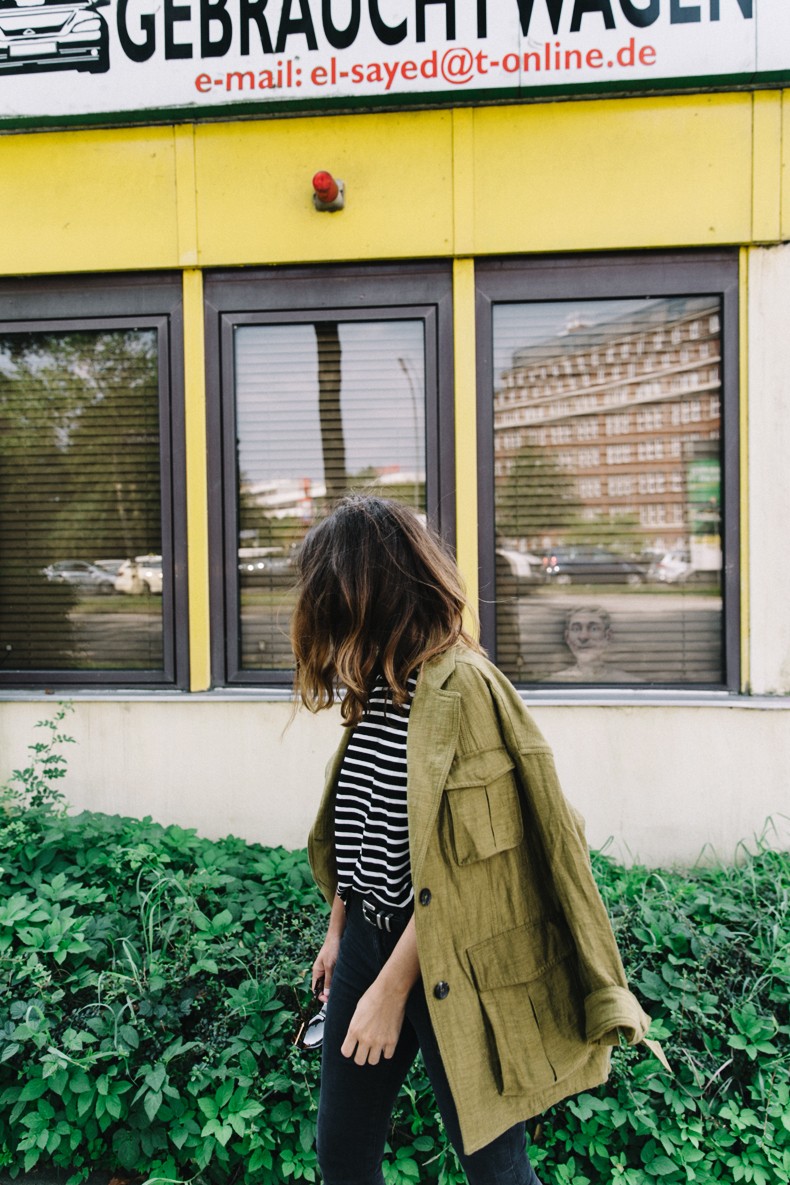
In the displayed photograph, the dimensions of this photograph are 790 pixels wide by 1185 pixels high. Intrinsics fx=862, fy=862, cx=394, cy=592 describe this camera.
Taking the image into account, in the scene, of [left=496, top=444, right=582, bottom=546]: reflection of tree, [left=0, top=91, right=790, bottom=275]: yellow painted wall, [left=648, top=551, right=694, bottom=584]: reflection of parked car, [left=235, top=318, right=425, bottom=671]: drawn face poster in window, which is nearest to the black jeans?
[left=235, top=318, right=425, bottom=671]: drawn face poster in window

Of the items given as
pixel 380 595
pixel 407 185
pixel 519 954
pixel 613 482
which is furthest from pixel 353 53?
pixel 519 954

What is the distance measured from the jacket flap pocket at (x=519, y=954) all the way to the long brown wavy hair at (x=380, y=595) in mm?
506

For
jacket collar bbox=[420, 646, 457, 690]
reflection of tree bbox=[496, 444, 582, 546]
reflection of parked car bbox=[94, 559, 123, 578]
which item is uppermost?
reflection of tree bbox=[496, 444, 582, 546]

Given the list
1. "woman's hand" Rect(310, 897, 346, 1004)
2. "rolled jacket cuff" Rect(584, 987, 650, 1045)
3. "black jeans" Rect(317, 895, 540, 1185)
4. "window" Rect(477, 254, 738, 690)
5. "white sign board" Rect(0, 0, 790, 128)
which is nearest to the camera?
"rolled jacket cuff" Rect(584, 987, 650, 1045)

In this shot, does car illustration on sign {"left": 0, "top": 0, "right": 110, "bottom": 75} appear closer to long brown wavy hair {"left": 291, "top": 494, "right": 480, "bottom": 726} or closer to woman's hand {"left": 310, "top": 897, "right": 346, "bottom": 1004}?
long brown wavy hair {"left": 291, "top": 494, "right": 480, "bottom": 726}

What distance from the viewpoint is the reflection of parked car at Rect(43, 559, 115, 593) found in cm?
460

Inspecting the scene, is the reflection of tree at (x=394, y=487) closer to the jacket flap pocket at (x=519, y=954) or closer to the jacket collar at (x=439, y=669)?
the jacket collar at (x=439, y=669)

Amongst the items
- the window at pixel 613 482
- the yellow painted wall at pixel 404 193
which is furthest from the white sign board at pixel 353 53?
the window at pixel 613 482

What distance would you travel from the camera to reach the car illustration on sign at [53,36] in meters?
4.27

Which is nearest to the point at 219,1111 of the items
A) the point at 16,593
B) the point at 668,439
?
the point at 16,593

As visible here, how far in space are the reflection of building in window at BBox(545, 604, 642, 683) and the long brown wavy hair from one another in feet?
8.67

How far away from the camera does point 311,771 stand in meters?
4.24

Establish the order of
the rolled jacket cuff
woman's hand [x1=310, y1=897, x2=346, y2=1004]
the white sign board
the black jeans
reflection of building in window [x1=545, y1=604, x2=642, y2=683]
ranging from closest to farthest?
1. the rolled jacket cuff
2. the black jeans
3. woman's hand [x1=310, y1=897, x2=346, y2=1004]
4. the white sign board
5. reflection of building in window [x1=545, y1=604, x2=642, y2=683]

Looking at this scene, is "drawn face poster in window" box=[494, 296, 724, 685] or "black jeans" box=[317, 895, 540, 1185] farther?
"drawn face poster in window" box=[494, 296, 724, 685]
